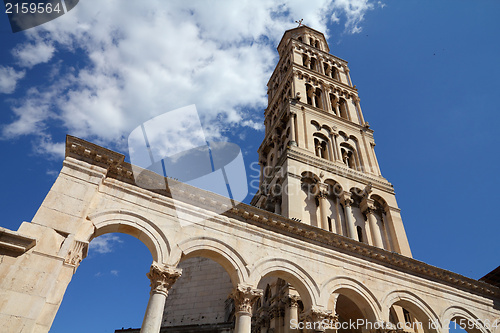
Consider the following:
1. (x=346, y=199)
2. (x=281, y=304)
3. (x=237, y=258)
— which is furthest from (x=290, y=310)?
(x=346, y=199)

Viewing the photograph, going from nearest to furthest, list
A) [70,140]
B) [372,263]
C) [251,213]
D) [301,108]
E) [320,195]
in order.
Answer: [70,140] → [251,213] → [372,263] → [320,195] → [301,108]

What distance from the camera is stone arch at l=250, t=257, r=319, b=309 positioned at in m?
12.7

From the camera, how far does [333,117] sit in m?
29.1

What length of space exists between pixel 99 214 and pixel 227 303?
1321 cm

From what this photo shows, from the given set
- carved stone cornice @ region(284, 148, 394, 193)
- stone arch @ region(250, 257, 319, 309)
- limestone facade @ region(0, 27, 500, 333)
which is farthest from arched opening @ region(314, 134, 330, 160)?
stone arch @ region(250, 257, 319, 309)

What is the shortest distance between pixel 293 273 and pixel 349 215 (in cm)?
980

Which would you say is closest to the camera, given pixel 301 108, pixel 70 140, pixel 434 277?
pixel 70 140

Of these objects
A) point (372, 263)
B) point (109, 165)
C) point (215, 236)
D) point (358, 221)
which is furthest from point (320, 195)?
point (109, 165)

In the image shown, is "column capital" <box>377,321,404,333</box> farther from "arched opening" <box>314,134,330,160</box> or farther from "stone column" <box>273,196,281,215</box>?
"arched opening" <box>314,134,330,160</box>

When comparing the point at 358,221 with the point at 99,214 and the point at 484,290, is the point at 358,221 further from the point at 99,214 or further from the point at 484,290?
the point at 99,214

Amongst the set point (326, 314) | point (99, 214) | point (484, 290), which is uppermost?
point (484, 290)

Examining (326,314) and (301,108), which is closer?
(326,314)

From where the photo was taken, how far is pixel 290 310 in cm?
1496

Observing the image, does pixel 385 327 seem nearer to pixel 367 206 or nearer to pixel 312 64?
pixel 367 206
